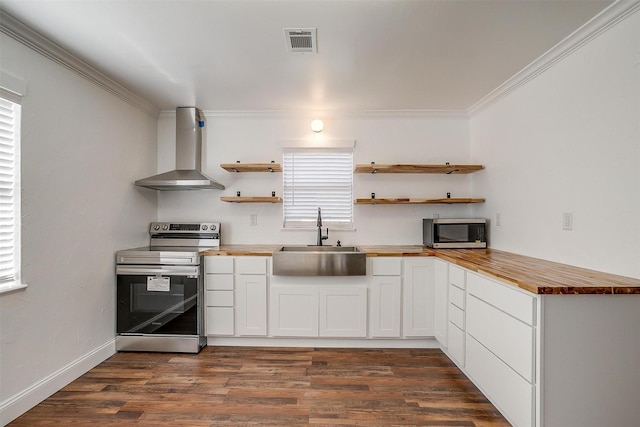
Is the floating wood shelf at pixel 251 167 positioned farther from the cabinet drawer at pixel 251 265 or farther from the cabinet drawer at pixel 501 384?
the cabinet drawer at pixel 501 384

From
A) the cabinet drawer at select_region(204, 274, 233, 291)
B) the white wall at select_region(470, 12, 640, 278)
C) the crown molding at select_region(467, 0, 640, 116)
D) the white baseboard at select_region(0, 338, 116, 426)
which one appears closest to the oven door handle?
the cabinet drawer at select_region(204, 274, 233, 291)

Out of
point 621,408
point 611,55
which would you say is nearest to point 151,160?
point 611,55

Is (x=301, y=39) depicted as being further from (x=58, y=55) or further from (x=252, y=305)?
(x=252, y=305)

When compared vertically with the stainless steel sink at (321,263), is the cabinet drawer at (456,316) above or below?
below

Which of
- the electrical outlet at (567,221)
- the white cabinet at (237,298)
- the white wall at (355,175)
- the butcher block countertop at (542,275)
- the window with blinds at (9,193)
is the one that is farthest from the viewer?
the white wall at (355,175)

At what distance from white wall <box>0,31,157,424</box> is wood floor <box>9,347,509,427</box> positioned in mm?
317

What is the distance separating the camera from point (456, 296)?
239 cm

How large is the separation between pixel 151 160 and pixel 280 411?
2.80m

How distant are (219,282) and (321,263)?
3.21ft

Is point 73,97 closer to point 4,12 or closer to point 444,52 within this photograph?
point 4,12

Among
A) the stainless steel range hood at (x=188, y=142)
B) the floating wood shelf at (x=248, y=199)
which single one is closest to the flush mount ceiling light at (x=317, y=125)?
the floating wood shelf at (x=248, y=199)

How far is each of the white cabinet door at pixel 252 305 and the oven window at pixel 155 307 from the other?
0.39 metres

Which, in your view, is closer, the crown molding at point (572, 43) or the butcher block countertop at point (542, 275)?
the butcher block countertop at point (542, 275)

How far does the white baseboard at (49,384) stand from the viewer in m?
1.82
